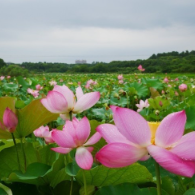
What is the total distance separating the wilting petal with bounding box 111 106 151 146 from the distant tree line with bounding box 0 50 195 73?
21763 mm

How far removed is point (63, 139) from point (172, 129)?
0.49 feet

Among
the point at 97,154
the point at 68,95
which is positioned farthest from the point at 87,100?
the point at 97,154

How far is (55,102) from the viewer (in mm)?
527

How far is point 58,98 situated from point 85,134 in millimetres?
133

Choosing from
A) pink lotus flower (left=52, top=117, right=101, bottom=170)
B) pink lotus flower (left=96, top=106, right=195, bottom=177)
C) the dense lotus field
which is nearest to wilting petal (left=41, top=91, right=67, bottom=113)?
the dense lotus field

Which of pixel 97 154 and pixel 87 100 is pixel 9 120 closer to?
pixel 87 100

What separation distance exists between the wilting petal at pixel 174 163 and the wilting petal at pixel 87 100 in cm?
25

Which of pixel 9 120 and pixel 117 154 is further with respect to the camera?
pixel 9 120

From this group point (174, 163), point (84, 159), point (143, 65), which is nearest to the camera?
point (174, 163)

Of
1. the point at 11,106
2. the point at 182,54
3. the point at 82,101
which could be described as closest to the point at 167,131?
the point at 82,101

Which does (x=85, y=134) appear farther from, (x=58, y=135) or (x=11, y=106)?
(x=11, y=106)

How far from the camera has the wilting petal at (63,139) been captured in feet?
1.29

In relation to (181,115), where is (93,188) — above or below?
below

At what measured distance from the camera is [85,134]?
41cm
